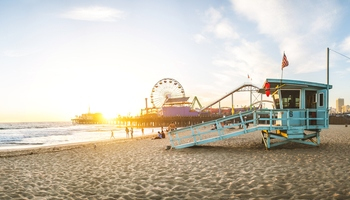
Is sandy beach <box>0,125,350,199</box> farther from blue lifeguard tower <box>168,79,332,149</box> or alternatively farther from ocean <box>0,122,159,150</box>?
ocean <box>0,122,159,150</box>

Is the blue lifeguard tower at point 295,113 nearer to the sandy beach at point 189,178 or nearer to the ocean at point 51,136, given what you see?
the sandy beach at point 189,178

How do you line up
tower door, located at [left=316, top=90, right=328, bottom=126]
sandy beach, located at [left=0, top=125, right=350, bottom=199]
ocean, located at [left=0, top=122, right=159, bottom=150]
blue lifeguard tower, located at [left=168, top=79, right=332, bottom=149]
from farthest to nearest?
ocean, located at [left=0, top=122, right=159, bottom=150] → tower door, located at [left=316, top=90, right=328, bottom=126] → blue lifeguard tower, located at [left=168, top=79, right=332, bottom=149] → sandy beach, located at [left=0, top=125, right=350, bottom=199]

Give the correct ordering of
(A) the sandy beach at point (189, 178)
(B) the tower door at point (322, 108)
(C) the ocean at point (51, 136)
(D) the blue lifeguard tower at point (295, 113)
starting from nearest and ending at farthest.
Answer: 1. (A) the sandy beach at point (189, 178)
2. (D) the blue lifeguard tower at point (295, 113)
3. (B) the tower door at point (322, 108)
4. (C) the ocean at point (51, 136)

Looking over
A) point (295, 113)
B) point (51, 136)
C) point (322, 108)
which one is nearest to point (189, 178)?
point (295, 113)

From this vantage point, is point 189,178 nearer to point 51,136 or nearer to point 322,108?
point 322,108

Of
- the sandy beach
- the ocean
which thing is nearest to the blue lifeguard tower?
the sandy beach

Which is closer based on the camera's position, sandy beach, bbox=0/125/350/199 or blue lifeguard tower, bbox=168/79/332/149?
sandy beach, bbox=0/125/350/199

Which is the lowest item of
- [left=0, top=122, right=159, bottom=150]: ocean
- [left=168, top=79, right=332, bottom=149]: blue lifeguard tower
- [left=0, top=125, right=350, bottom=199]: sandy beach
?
[left=0, top=122, right=159, bottom=150]: ocean

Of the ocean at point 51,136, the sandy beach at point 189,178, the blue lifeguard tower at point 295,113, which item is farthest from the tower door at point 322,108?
the ocean at point 51,136

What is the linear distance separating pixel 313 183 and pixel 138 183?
16.0 ft

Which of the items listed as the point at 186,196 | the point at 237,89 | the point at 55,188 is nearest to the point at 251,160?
the point at 186,196

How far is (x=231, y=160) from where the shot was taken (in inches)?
403

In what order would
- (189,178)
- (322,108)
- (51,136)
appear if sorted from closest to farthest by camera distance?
(189,178), (322,108), (51,136)

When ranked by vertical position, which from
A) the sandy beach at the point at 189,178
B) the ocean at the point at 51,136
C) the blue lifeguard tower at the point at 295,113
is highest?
the blue lifeguard tower at the point at 295,113
